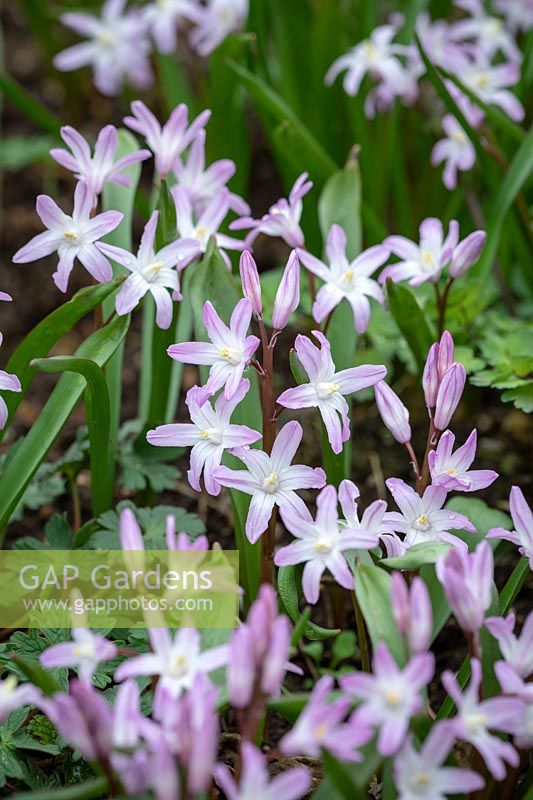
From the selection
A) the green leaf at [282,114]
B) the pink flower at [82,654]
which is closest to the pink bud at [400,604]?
the pink flower at [82,654]

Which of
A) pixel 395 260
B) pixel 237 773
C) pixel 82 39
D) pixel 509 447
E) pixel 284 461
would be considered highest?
pixel 82 39

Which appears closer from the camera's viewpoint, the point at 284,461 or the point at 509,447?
the point at 284,461

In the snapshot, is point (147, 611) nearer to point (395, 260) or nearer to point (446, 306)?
point (446, 306)

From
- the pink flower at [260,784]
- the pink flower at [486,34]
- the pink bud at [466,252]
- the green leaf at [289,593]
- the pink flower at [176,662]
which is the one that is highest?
the pink flower at [486,34]

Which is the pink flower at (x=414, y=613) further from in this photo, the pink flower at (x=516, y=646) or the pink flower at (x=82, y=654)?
the pink flower at (x=82, y=654)

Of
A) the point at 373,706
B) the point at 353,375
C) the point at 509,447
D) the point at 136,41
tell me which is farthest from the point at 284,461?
the point at 136,41

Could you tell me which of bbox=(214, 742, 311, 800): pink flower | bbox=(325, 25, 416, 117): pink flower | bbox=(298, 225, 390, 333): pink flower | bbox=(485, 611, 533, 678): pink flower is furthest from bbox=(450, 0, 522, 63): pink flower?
bbox=(214, 742, 311, 800): pink flower
